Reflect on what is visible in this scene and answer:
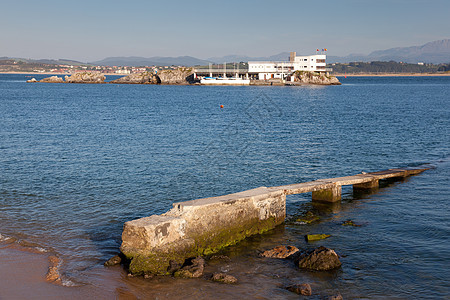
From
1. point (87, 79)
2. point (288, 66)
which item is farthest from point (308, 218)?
point (87, 79)

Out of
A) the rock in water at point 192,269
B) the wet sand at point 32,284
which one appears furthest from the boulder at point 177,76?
the rock in water at point 192,269

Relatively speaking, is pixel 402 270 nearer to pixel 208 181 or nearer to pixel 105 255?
pixel 105 255

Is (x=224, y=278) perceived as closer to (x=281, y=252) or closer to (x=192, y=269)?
(x=192, y=269)

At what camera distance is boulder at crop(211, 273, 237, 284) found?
11641 millimetres

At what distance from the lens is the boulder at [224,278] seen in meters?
11.6

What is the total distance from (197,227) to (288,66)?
156m

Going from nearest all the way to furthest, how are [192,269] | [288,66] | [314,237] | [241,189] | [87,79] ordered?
1. [192,269]
2. [314,237]
3. [241,189]
4. [288,66]
5. [87,79]

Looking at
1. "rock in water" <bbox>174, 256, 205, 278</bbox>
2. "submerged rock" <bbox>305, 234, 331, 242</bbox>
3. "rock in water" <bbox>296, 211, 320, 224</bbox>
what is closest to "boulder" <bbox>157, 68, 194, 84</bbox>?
"rock in water" <bbox>296, 211, 320, 224</bbox>

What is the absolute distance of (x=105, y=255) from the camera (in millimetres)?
13531

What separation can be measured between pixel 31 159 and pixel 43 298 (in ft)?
63.1

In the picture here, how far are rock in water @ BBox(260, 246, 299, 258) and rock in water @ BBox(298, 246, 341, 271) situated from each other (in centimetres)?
75

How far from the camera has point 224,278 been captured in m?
11.7

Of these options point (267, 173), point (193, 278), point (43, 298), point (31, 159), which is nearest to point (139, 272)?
point (193, 278)

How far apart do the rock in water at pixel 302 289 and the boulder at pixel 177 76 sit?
169 meters
